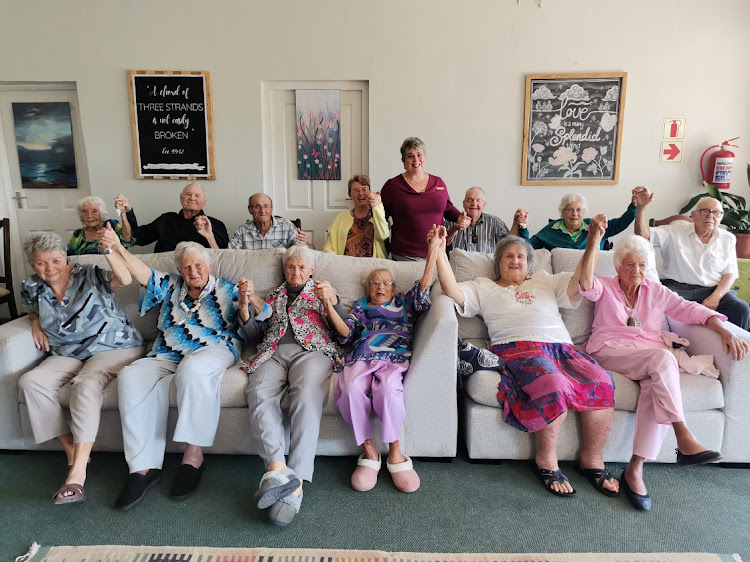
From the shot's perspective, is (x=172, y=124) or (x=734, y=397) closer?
(x=734, y=397)

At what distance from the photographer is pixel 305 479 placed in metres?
1.95

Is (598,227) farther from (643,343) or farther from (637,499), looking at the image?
(637,499)

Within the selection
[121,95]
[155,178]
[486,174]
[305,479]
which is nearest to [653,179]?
[486,174]

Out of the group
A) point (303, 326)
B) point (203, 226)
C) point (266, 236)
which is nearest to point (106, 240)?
point (303, 326)

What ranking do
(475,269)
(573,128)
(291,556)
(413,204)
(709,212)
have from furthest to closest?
(573,128) → (413,204) → (709,212) → (475,269) → (291,556)

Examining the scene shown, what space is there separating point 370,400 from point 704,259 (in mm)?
2054

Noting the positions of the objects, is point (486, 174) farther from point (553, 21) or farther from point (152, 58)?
point (152, 58)

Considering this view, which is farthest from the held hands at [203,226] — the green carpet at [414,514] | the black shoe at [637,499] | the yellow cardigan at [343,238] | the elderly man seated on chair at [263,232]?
the black shoe at [637,499]

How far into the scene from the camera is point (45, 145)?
441 centimetres

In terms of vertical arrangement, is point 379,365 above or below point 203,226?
below

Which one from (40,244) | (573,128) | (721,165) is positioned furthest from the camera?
(573,128)

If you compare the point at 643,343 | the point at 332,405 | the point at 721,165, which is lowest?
the point at 332,405

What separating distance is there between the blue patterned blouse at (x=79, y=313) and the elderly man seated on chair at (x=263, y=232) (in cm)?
104

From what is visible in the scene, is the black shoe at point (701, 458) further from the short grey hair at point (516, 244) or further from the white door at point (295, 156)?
the white door at point (295, 156)
